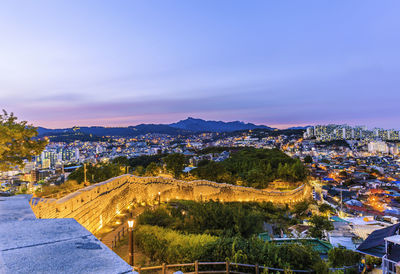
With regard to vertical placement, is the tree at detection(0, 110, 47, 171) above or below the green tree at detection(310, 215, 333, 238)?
above

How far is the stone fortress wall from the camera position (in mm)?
6603

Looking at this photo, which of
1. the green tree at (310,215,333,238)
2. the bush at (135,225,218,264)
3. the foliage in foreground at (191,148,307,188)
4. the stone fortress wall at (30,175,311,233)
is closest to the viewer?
the bush at (135,225,218,264)

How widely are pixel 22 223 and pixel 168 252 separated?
3.71m

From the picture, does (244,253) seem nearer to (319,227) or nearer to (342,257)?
(342,257)

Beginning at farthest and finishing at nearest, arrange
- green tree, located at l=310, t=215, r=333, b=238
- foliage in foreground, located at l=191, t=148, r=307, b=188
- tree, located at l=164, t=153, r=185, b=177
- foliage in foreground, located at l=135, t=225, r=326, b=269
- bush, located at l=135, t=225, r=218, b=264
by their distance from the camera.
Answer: tree, located at l=164, t=153, r=185, b=177, foliage in foreground, located at l=191, t=148, r=307, b=188, green tree, located at l=310, t=215, r=333, b=238, bush, located at l=135, t=225, r=218, b=264, foliage in foreground, located at l=135, t=225, r=326, b=269

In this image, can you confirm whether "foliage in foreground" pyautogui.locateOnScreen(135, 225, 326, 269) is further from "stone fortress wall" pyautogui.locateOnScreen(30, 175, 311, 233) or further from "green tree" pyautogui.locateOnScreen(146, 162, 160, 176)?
"green tree" pyautogui.locateOnScreen(146, 162, 160, 176)

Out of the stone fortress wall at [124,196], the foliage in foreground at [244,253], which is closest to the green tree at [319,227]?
the stone fortress wall at [124,196]

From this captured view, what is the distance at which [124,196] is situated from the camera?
500 inches

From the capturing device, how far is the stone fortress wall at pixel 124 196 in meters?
6.60

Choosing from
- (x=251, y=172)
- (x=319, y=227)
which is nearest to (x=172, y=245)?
(x=319, y=227)

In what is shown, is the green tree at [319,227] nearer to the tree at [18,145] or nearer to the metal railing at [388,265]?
the metal railing at [388,265]

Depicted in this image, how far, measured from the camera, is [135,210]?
42.4 feet

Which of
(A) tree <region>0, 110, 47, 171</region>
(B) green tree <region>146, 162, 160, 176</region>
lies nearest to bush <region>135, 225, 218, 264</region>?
(A) tree <region>0, 110, 47, 171</region>

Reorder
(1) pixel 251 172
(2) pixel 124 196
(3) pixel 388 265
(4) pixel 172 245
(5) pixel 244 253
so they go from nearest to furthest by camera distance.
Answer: (5) pixel 244 253
(4) pixel 172 245
(3) pixel 388 265
(2) pixel 124 196
(1) pixel 251 172
